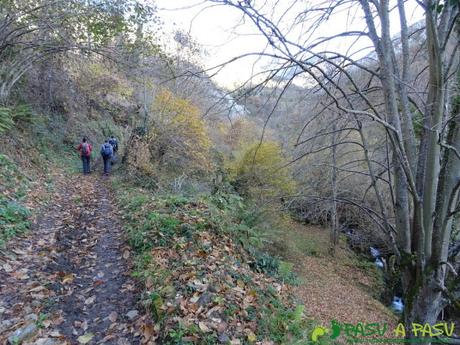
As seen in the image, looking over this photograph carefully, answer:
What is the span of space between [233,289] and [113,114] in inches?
713

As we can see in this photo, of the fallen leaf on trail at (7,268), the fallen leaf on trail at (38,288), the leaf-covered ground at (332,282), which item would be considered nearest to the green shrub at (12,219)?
the fallen leaf on trail at (7,268)

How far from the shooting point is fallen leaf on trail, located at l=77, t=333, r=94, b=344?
3172mm

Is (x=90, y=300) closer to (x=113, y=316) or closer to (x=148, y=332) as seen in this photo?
(x=113, y=316)

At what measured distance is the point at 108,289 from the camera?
4.18m

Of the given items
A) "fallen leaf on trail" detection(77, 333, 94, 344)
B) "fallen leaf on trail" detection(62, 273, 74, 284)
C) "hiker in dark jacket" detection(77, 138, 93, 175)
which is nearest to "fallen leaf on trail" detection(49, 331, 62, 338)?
"fallen leaf on trail" detection(77, 333, 94, 344)

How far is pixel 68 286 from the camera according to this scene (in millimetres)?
4102

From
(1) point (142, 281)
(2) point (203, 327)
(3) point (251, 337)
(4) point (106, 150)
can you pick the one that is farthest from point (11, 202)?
(4) point (106, 150)

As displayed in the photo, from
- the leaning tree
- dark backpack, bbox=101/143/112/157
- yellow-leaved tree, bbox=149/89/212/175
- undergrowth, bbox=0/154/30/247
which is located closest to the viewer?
the leaning tree

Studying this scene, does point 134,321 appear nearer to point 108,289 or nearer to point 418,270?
point 108,289

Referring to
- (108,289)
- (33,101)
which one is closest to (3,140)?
(33,101)

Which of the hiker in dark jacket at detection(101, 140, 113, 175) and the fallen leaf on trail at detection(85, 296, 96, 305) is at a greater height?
the hiker in dark jacket at detection(101, 140, 113, 175)

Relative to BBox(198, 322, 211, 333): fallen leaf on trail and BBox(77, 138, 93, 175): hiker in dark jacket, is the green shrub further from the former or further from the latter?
BBox(77, 138, 93, 175): hiker in dark jacket

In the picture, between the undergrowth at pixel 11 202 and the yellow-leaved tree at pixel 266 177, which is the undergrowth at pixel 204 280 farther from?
the yellow-leaved tree at pixel 266 177

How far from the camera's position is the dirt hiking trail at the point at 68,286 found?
3268 millimetres
